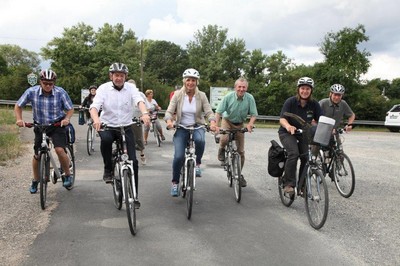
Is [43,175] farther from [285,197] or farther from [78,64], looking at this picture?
[78,64]

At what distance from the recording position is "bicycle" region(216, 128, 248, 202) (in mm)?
6508

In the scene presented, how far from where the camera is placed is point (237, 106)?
7.38m

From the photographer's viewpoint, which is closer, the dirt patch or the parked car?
the dirt patch

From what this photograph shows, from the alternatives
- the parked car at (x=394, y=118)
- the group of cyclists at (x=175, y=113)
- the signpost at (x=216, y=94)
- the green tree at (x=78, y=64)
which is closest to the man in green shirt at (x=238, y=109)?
the group of cyclists at (x=175, y=113)

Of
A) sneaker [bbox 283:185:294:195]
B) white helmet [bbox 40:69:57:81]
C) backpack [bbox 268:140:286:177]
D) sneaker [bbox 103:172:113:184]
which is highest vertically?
white helmet [bbox 40:69:57:81]

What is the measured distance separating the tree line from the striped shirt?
29706 mm

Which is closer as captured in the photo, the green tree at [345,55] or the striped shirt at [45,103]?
the striped shirt at [45,103]

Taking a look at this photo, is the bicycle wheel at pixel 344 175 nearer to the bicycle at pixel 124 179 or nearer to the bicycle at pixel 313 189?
the bicycle at pixel 313 189

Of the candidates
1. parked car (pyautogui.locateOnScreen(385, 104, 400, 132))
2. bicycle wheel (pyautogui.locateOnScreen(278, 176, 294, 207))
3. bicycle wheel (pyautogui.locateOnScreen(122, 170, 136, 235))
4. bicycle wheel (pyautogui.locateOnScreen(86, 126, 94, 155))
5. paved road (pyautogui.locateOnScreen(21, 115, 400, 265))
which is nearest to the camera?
paved road (pyautogui.locateOnScreen(21, 115, 400, 265))

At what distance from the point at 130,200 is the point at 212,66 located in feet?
197

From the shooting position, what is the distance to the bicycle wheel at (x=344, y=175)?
7016 mm

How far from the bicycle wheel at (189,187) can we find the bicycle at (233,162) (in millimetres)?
1068

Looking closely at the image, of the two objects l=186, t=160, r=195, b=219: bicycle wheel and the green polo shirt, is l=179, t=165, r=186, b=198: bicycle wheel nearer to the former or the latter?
l=186, t=160, r=195, b=219: bicycle wheel

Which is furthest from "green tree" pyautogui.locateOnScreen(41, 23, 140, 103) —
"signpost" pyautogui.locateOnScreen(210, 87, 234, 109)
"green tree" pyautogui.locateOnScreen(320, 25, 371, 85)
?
"green tree" pyautogui.locateOnScreen(320, 25, 371, 85)
